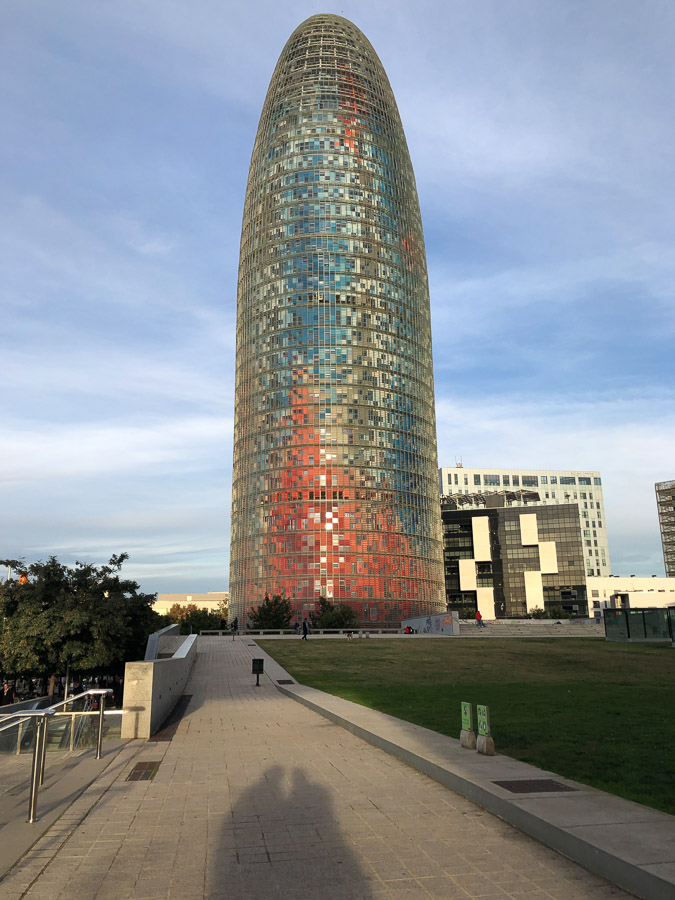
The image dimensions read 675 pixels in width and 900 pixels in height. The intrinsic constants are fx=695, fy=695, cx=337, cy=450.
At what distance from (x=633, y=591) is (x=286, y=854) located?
522ft

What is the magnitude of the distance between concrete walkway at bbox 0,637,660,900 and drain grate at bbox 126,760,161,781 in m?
0.10

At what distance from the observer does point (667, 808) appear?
941 centimetres

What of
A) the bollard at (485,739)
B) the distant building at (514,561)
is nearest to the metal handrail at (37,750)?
the bollard at (485,739)

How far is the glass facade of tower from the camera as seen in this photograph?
130 meters

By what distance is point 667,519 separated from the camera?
495 ft

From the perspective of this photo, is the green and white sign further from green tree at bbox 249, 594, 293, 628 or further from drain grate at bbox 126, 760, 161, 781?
green tree at bbox 249, 594, 293, 628

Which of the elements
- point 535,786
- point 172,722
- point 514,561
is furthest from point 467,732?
point 514,561

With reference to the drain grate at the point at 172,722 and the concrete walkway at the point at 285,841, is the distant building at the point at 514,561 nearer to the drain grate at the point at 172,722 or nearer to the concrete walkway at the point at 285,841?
the drain grate at the point at 172,722

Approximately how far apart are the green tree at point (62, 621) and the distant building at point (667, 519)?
13475cm

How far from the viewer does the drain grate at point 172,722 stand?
1756 centimetres

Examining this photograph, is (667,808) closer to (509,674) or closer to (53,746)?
(53,746)

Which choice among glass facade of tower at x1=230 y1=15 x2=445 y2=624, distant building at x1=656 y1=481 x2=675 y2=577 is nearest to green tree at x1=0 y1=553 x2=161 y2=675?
glass facade of tower at x1=230 y1=15 x2=445 y2=624

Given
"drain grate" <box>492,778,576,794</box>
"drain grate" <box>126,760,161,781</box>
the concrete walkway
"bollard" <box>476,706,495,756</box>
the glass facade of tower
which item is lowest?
"drain grate" <box>126,760,161,781</box>

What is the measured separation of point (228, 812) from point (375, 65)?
17775cm
